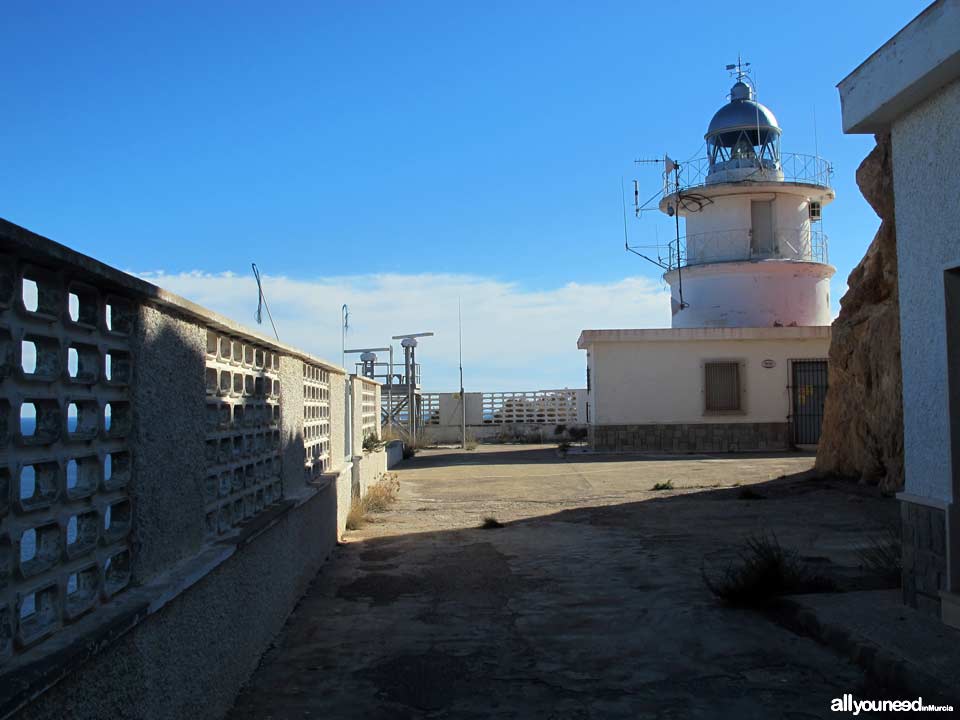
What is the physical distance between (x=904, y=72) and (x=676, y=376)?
18135mm

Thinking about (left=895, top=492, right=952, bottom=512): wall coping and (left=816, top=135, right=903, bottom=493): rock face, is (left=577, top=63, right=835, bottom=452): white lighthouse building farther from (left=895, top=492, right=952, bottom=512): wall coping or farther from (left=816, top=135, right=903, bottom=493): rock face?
(left=895, top=492, right=952, bottom=512): wall coping

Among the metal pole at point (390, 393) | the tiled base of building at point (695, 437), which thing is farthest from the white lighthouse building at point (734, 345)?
the metal pole at point (390, 393)

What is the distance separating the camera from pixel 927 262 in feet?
17.4

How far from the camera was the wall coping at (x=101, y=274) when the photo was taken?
93.1 inches

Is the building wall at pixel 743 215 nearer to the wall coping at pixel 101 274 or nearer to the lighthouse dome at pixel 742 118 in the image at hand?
the lighthouse dome at pixel 742 118

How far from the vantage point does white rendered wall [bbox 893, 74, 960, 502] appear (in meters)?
5.07

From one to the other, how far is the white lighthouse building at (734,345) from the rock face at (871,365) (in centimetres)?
805

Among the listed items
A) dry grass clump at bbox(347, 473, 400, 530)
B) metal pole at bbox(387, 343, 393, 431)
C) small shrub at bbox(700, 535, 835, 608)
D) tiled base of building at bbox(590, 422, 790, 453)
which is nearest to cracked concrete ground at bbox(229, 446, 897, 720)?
small shrub at bbox(700, 535, 835, 608)

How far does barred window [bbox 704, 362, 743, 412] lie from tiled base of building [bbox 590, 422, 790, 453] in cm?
56

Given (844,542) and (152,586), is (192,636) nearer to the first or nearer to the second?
(152,586)

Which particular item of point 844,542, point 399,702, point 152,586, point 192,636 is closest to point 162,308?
point 152,586

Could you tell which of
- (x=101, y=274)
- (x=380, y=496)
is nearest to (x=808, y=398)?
(x=380, y=496)

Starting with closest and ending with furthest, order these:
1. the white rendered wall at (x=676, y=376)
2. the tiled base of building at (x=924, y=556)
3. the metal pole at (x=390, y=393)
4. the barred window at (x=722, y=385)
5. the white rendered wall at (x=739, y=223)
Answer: the tiled base of building at (x=924, y=556), the white rendered wall at (x=676, y=376), the barred window at (x=722, y=385), the white rendered wall at (x=739, y=223), the metal pole at (x=390, y=393)

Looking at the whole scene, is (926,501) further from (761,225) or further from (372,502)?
(761,225)
